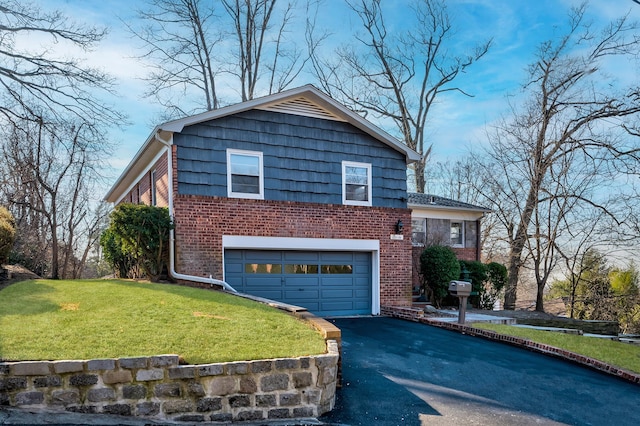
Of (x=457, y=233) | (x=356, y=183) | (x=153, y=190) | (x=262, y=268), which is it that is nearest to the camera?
(x=262, y=268)

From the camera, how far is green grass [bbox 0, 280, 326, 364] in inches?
196

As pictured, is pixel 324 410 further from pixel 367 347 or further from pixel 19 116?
pixel 19 116

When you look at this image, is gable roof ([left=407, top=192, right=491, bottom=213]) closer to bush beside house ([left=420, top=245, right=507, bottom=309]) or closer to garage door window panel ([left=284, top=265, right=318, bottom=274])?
bush beside house ([left=420, top=245, right=507, bottom=309])

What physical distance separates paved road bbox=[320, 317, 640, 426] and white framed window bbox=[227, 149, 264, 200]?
15.1 ft

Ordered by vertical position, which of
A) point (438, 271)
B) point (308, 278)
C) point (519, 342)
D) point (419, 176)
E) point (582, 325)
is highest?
point (419, 176)

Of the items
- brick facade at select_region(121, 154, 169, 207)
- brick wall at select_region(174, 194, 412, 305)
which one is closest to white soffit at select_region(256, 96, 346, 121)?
brick wall at select_region(174, 194, 412, 305)

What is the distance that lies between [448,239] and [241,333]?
1487cm

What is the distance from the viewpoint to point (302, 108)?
12539mm

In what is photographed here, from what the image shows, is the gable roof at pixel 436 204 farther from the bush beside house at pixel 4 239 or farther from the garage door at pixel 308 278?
the bush beside house at pixel 4 239

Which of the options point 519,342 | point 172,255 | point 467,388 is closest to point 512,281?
point 519,342

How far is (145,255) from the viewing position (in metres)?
10.6

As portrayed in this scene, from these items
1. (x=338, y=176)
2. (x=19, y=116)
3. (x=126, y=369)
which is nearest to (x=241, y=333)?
(x=126, y=369)

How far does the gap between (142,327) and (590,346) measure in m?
9.06

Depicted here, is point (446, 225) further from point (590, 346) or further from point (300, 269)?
point (590, 346)
